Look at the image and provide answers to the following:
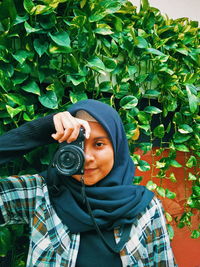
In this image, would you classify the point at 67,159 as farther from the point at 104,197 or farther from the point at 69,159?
the point at 104,197

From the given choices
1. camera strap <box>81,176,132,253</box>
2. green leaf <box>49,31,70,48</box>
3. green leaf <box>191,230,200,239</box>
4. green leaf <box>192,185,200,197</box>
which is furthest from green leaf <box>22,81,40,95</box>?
green leaf <box>191,230,200,239</box>

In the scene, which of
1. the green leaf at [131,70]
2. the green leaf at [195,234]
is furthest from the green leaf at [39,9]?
the green leaf at [195,234]

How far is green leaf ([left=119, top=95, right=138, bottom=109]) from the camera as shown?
1.62 m

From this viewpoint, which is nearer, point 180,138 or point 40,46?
point 40,46

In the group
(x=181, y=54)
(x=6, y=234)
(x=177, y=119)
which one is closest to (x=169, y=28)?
(x=181, y=54)

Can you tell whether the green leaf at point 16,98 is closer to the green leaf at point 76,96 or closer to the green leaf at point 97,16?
the green leaf at point 76,96

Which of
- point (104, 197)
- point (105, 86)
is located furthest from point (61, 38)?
point (104, 197)

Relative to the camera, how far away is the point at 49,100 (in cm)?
135

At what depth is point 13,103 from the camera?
1.30 metres

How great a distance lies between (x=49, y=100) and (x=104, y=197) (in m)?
0.54

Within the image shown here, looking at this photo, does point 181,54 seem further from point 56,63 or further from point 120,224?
point 120,224

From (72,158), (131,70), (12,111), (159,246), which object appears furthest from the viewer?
(131,70)

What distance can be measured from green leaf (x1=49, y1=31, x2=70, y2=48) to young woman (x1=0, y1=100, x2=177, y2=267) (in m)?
0.36

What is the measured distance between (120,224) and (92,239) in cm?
12
